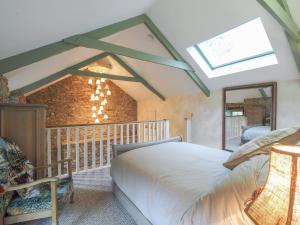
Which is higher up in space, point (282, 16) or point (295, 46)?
point (282, 16)

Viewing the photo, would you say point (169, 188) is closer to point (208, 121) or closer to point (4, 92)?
point (4, 92)

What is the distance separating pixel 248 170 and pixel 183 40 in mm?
2850

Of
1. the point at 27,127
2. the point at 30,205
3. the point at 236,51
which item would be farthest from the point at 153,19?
the point at 30,205

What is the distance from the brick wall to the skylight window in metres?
4.00

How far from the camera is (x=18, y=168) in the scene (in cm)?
176

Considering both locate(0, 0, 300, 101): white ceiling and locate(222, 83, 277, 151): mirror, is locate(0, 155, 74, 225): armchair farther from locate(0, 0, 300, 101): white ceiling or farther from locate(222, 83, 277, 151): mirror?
locate(222, 83, 277, 151): mirror

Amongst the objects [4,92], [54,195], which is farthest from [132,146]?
[4,92]

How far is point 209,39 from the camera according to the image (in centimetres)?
306

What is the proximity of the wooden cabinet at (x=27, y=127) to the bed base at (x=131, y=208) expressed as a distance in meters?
1.01

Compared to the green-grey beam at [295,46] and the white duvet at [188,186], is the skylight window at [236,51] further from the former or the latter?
the white duvet at [188,186]

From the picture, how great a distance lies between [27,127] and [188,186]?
197 cm

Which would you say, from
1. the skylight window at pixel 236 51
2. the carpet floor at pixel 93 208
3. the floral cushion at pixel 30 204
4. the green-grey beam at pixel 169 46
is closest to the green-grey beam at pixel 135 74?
the green-grey beam at pixel 169 46

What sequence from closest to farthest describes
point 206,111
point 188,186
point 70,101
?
point 188,186, point 206,111, point 70,101

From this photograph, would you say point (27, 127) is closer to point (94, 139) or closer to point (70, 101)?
point (94, 139)
